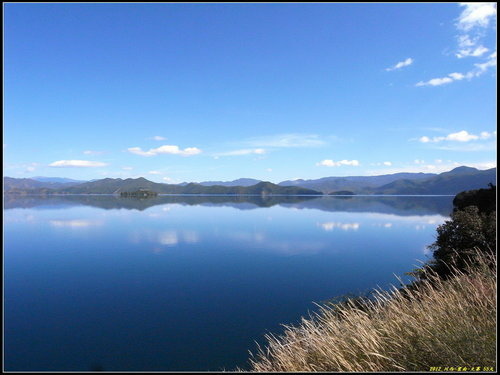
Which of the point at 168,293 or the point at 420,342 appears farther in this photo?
the point at 168,293

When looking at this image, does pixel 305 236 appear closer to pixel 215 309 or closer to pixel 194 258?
pixel 194 258

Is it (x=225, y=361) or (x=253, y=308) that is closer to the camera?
(x=225, y=361)

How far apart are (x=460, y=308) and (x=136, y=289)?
2567 centimetres

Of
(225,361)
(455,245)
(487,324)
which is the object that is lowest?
(225,361)

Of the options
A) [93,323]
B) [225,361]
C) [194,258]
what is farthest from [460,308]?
[194,258]

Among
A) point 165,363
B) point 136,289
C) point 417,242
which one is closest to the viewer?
point 165,363

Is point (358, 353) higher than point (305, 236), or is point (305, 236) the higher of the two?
point (358, 353)

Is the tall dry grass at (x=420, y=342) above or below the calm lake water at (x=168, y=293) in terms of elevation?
above

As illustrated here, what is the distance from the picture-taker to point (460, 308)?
5266 mm

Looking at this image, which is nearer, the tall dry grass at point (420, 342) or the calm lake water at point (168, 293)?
the tall dry grass at point (420, 342)

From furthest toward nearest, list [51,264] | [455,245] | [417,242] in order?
[417,242] → [51,264] → [455,245]

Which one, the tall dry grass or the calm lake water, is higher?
the tall dry grass

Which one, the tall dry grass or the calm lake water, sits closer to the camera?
the tall dry grass

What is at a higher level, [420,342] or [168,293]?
[420,342]
